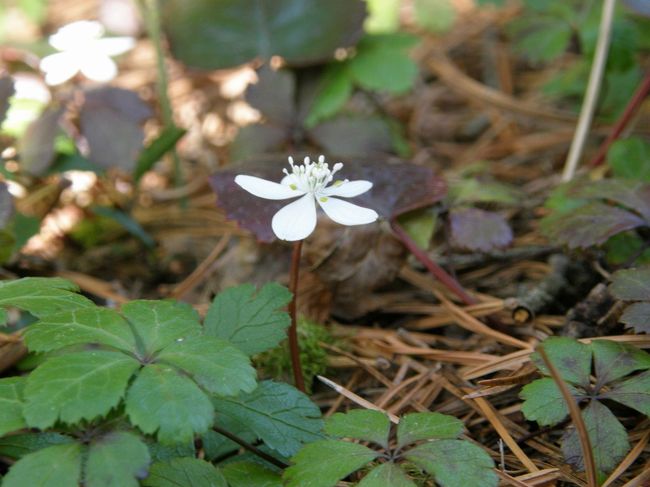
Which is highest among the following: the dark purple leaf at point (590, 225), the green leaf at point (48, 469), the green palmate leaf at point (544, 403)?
the dark purple leaf at point (590, 225)

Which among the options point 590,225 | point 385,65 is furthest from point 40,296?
point 385,65

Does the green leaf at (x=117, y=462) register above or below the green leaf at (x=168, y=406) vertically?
below

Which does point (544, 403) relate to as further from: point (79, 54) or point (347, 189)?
point (79, 54)

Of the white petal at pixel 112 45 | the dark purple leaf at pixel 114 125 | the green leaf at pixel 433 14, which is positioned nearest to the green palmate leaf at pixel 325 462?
the dark purple leaf at pixel 114 125

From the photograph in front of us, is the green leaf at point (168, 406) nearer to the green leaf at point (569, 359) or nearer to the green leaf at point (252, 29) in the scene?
the green leaf at point (569, 359)

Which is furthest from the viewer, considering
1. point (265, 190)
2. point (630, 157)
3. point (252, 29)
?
point (252, 29)

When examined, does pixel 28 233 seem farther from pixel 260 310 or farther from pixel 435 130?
pixel 435 130
